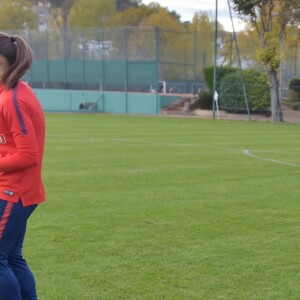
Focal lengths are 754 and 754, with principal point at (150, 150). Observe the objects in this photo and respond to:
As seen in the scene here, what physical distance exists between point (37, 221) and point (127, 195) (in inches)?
97.9

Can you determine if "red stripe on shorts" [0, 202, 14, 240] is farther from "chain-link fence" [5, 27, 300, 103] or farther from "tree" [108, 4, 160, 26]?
"tree" [108, 4, 160, 26]

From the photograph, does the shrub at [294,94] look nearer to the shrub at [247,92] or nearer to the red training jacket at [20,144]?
the shrub at [247,92]

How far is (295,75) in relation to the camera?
50.3 meters

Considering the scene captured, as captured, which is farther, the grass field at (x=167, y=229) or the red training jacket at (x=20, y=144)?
the grass field at (x=167, y=229)

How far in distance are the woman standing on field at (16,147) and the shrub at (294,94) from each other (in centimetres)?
4011

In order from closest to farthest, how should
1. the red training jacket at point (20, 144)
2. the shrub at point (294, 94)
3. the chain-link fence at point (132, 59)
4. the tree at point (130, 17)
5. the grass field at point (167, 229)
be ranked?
1. the red training jacket at point (20, 144)
2. the grass field at point (167, 229)
3. the shrub at point (294, 94)
4. the chain-link fence at point (132, 59)
5. the tree at point (130, 17)

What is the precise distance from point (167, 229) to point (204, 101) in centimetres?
3812

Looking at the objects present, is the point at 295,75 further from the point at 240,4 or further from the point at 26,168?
the point at 26,168

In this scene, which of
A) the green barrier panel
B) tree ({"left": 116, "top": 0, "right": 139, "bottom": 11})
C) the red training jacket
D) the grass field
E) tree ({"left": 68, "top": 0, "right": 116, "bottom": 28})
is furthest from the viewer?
tree ({"left": 116, "top": 0, "right": 139, "bottom": 11})

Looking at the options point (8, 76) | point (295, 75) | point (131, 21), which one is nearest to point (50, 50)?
point (295, 75)

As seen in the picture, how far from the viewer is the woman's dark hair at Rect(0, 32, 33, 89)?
186 inches

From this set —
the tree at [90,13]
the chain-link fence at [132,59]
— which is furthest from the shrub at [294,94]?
the tree at [90,13]

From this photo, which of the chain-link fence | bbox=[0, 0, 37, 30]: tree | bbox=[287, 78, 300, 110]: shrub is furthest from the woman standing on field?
bbox=[0, 0, 37, 30]: tree

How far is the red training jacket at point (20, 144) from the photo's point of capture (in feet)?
15.3
